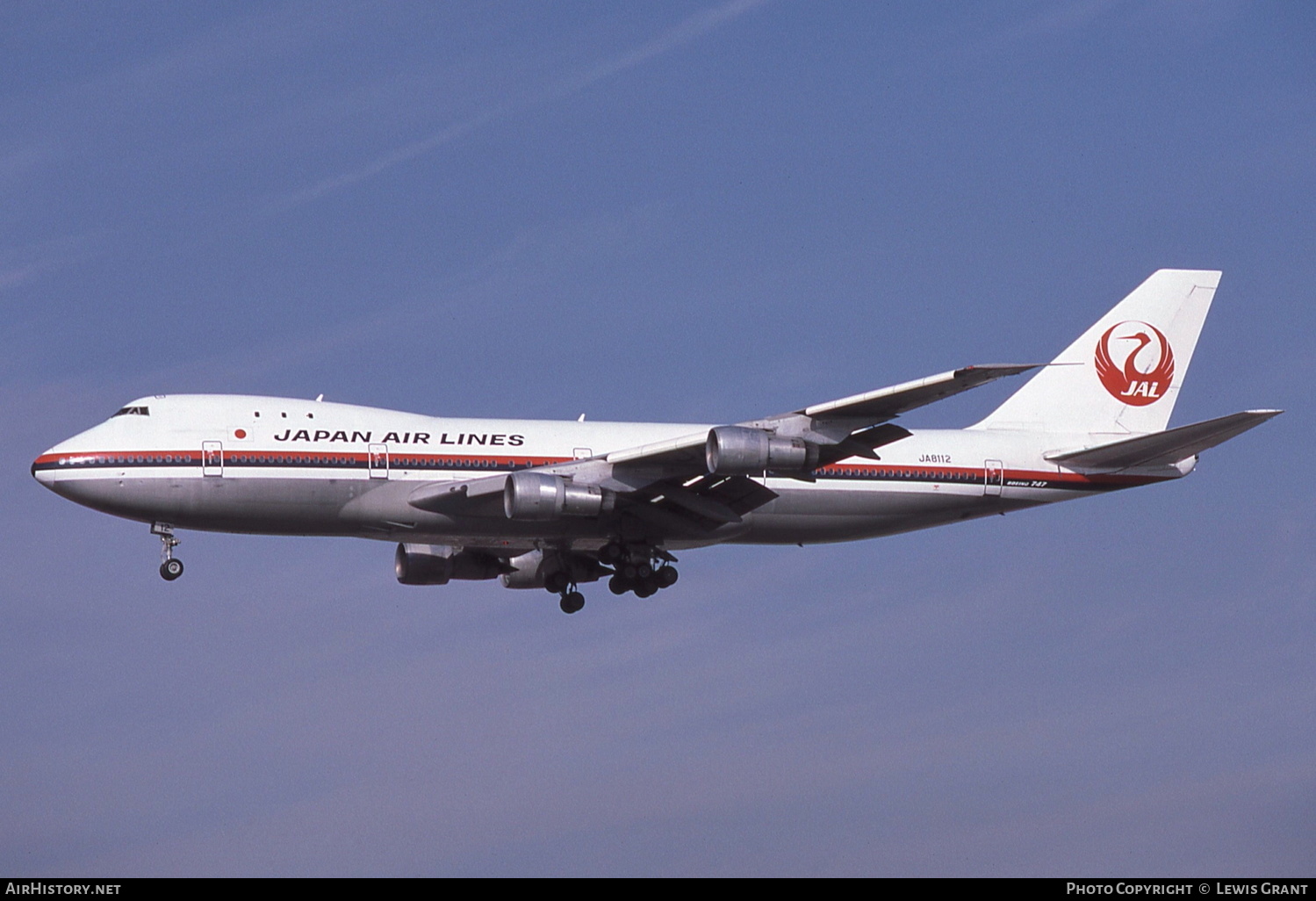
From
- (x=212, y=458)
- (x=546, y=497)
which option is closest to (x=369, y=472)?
(x=212, y=458)

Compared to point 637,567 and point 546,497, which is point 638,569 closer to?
point 637,567

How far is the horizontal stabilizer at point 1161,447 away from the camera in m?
48.4

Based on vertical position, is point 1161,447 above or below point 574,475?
above

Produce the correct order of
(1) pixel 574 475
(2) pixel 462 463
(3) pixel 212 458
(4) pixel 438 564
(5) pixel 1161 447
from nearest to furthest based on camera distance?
(3) pixel 212 458 → (1) pixel 574 475 → (2) pixel 462 463 → (5) pixel 1161 447 → (4) pixel 438 564

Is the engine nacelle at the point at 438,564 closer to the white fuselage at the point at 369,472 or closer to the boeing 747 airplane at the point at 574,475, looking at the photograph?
the boeing 747 airplane at the point at 574,475

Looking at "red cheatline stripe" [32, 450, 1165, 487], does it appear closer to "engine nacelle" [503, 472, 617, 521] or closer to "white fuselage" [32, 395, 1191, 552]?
"white fuselage" [32, 395, 1191, 552]

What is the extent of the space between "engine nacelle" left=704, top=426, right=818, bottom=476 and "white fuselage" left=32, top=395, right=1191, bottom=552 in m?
1.82

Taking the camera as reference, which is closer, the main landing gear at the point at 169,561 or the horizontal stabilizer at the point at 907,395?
the horizontal stabilizer at the point at 907,395

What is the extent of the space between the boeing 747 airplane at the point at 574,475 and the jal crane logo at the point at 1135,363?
6.91 ft

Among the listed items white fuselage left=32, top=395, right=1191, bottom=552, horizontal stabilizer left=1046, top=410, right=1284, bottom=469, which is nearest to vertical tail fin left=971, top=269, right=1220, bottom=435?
horizontal stabilizer left=1046, top=410, right=1284, bottom=469

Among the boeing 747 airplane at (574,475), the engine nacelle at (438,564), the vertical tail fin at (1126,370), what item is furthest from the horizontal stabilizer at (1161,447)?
the engine nacelle at (438,564)

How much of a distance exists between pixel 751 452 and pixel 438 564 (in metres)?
13.3

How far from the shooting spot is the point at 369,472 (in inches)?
1918
